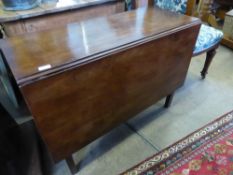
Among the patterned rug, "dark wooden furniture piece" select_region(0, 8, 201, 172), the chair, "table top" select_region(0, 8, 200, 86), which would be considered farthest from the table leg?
the chair

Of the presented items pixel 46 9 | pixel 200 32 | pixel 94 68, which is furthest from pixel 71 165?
pixel 200 32

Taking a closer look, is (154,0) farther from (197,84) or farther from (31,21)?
(31,21)

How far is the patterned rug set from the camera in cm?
121

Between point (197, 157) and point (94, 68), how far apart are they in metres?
0.96

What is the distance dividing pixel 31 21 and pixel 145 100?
1.00 metres

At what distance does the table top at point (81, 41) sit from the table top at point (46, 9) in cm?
36

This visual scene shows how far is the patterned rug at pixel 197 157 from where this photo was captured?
1.21 m

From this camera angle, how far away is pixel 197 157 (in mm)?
1284

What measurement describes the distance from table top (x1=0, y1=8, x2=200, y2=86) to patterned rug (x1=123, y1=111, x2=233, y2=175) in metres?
0.80

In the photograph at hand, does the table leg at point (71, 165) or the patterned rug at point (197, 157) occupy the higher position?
the table leg at point (71, 165)

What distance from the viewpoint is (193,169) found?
122 centimetres

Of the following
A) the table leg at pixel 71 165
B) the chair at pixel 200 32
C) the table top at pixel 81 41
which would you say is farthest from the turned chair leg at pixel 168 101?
the table leg at pixel 71 165

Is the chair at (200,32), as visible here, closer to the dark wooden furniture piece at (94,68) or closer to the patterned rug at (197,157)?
the dark wooden furniture piece at (94,68)

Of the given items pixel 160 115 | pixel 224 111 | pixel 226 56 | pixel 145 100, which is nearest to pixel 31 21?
pixel 145 100
